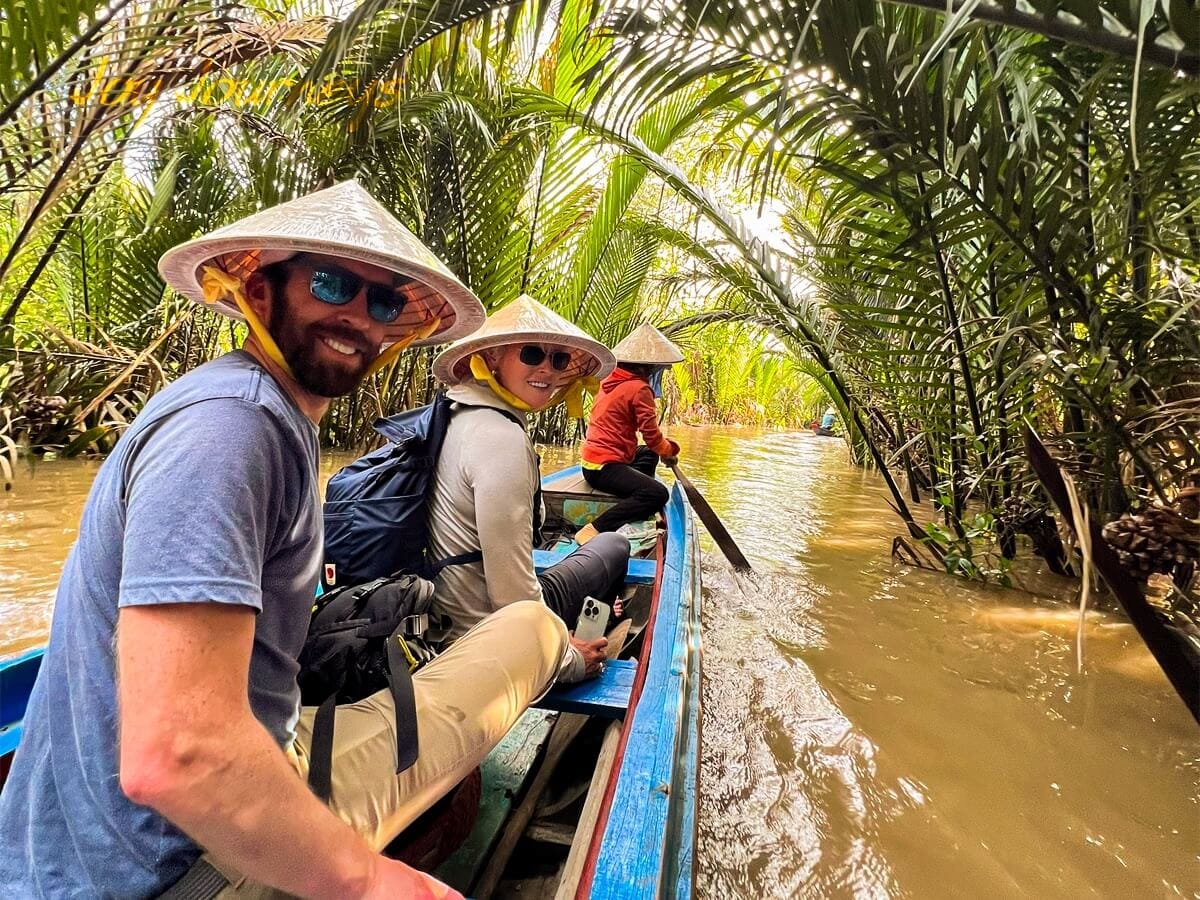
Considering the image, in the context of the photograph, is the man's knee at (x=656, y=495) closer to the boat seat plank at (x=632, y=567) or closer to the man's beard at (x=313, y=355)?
the boat seat plank at (x=632, y=567)

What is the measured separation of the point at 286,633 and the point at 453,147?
4.21 m

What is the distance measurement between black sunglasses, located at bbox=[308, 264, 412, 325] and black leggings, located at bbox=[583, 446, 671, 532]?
336cm

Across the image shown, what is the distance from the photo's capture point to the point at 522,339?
6.31 ft

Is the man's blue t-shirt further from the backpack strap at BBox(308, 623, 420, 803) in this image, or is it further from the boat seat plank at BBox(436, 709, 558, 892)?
the boat seat plank at BBox(436, 709, 558, 892)

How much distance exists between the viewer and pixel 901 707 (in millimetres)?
2285

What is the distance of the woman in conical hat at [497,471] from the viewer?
5.21 feet

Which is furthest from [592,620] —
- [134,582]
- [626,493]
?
[626,493]

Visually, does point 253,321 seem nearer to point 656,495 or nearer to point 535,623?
point 535,623

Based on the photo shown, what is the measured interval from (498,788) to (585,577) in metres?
0.86

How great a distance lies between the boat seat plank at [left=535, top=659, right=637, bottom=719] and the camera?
1.53 metres

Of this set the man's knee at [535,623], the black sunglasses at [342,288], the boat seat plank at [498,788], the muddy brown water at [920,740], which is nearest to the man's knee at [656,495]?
the muddy brown water at [920,740]

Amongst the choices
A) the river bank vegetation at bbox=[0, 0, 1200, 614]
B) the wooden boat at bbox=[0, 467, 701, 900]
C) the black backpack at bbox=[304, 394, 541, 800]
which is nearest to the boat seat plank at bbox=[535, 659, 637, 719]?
the wooden boat at bbox=[0, 467, 701, 900]

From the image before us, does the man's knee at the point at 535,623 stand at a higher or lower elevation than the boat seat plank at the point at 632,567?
higher

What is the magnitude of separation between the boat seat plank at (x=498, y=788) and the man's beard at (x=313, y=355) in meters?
0.99
